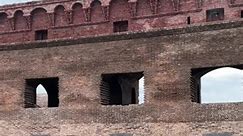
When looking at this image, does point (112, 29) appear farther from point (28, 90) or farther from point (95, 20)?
point (28, 90)

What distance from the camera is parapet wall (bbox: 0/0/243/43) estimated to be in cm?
1906

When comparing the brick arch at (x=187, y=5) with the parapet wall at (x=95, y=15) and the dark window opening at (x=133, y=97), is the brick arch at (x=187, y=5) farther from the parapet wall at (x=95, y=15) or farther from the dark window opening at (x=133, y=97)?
the dark window opening at (x=133, y=97)

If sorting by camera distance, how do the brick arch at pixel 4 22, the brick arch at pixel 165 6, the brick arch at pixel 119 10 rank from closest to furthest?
the brick arch at pixel 165 6 < the brick arch at pixel 119 10 < the brick arch at pixel 4 22

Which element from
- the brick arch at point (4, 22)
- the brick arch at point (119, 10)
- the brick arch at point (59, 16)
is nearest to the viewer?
the brick arch at point (119, 10)

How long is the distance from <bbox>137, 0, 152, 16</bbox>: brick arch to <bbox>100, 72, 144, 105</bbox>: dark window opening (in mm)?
2398

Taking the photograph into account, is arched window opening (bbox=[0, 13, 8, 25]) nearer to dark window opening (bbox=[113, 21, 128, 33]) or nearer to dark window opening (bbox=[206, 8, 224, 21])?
dark window opening (bbox=[113, 21, 128, 33])

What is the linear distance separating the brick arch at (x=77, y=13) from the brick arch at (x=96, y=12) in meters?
0.45

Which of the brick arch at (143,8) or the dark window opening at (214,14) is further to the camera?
the brick arch at (143,8)

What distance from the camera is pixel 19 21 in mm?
21844

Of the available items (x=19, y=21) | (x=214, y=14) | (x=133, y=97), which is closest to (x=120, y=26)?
(x=133, y=97)

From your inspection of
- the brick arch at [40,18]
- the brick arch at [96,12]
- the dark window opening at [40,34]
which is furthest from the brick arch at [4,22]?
the brick arch at [96,12]

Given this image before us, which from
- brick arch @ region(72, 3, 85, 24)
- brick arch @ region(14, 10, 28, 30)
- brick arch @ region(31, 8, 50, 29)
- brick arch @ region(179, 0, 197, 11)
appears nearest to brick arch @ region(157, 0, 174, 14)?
brick arch @ region(179, 0, 197, 11)

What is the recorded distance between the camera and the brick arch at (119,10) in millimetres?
20188

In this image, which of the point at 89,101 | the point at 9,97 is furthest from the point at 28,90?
the point at 89,101
